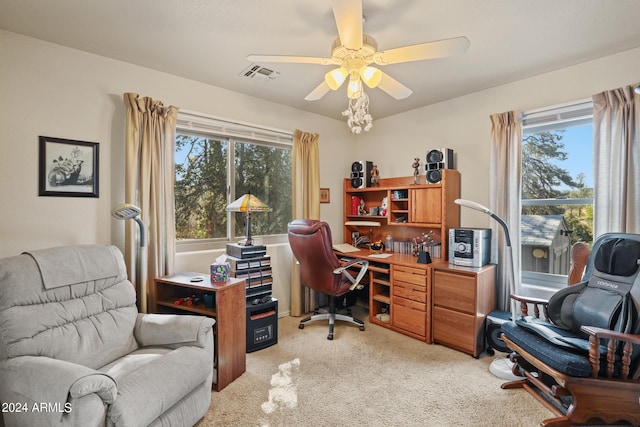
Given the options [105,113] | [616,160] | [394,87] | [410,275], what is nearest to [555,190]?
[616,160]

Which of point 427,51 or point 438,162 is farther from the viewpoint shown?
point 438,162

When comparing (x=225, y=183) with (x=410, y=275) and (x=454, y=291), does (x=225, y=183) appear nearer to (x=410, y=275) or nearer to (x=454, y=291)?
(x=410, y=275)

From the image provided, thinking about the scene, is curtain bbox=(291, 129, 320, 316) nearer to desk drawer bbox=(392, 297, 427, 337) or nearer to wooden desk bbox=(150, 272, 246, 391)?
desk drawer bbox=(392, 297, 427, 337)

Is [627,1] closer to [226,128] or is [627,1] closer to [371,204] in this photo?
[371,204]

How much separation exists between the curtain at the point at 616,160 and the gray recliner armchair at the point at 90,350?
3.05 metres

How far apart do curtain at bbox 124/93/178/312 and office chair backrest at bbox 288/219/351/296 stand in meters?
1.14

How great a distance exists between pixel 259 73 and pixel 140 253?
71.7 inches

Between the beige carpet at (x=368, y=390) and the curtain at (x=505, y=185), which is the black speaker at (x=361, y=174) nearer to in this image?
the curtain at (x=505, y=185)

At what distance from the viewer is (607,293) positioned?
1.95 m

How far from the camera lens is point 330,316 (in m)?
3.13

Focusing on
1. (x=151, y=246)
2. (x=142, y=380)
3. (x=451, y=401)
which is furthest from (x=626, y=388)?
(x=151, y=246)

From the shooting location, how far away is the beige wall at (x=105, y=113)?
203 cm

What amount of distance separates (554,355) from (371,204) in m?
2.64

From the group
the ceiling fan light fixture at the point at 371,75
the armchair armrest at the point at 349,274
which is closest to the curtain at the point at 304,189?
the armchair armrest at the point at 349,274
